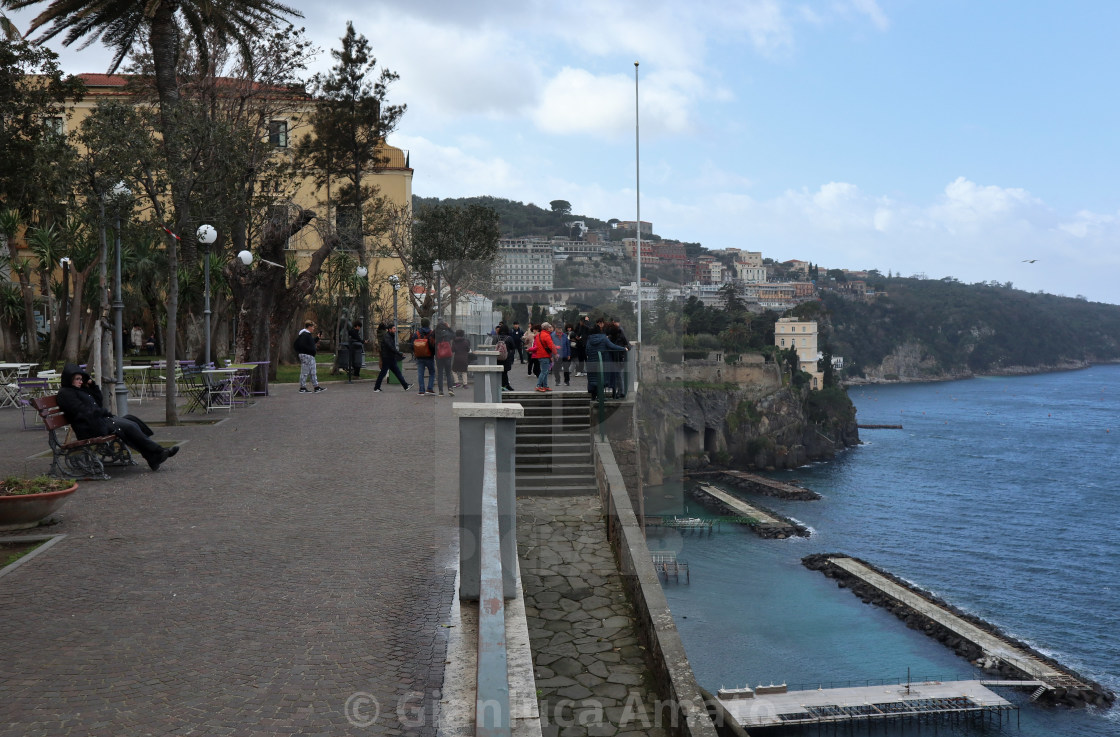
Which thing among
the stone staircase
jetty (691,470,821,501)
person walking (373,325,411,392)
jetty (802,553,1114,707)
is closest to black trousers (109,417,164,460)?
the stone staircase

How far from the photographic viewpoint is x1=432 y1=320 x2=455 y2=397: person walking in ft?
62.8

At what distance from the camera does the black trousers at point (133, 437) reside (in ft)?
33.7

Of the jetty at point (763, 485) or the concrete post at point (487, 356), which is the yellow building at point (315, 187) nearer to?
the concrete post at point (487, 356)

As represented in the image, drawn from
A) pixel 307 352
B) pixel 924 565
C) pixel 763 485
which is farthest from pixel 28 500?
pixel 763 485

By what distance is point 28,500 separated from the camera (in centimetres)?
769

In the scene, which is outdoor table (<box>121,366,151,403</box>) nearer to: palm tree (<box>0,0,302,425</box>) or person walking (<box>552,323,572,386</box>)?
palm tree (<box>0,0,302,425</box>)

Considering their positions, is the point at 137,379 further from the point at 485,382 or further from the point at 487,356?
the point at 485,382

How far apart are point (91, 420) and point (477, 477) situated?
20.3 feet

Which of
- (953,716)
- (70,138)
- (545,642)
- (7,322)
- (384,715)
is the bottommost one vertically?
(953,716)

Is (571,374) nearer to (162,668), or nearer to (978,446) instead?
(162,668)

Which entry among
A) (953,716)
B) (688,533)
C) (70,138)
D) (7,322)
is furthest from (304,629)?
(688,533)

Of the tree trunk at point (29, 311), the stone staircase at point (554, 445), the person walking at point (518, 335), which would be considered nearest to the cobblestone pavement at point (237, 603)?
the stone staircase at point (554, 445)

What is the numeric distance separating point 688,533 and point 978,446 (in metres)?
57.0

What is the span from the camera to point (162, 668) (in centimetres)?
478
